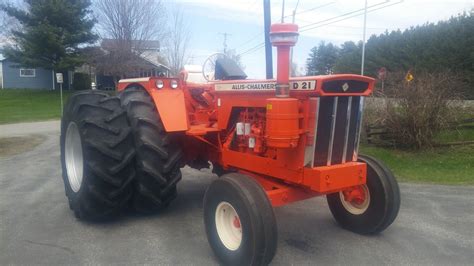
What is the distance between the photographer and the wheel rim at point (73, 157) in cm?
591

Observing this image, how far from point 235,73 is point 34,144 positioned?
954 cm

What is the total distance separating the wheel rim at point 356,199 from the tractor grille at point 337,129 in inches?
23.5

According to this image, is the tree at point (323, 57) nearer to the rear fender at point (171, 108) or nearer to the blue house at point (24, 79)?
the blue house at point (24, 79)

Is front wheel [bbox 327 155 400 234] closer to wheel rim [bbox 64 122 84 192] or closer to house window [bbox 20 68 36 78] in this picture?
wheel rim [bbox 64 122 84 192]

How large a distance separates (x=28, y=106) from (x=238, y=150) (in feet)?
89.8

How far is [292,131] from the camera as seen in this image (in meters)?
4.03

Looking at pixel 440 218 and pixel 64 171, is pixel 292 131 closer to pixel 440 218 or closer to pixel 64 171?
pixel 440 218

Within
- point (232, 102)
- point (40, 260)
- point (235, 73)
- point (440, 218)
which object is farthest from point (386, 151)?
point (40, 260)

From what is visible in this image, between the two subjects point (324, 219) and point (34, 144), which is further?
point (34, 144)

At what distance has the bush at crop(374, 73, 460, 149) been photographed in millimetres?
10312

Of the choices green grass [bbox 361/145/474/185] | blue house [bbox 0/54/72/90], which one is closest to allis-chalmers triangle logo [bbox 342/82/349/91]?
green grass [bbox 361/145/474/185]

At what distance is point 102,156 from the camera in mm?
4891

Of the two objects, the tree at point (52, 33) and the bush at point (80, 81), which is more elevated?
the tree at point (52, 33)

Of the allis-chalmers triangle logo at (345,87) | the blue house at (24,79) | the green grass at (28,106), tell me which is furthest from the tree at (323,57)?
the allis-chalmers triangle logo at (345,87)
